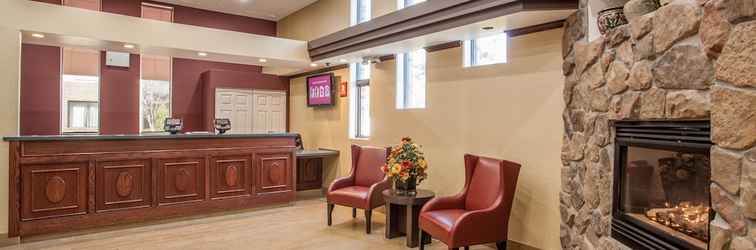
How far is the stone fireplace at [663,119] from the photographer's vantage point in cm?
170

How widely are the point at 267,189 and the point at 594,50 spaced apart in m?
4.62

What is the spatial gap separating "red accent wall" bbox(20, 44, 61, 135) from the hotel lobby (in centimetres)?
2

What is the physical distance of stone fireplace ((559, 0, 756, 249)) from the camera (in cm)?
170

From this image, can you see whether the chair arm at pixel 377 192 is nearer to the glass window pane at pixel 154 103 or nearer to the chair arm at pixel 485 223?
the chair arm at pixel 485 223

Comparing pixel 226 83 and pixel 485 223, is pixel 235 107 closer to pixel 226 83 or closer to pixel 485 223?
pixel 226 83

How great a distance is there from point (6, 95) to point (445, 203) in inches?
179

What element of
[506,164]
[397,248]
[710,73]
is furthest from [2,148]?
[710,73]

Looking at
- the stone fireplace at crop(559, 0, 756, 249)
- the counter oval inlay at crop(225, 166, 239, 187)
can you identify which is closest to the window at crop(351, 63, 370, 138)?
the counter oval inlay at crop(225, 166, 239, 187)

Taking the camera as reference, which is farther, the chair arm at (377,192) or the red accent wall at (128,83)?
the red accent wall at (128,83)

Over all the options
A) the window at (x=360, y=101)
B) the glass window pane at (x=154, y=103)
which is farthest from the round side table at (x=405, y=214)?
the glass window pane at (x=154, y=103)

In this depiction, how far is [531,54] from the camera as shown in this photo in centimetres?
398

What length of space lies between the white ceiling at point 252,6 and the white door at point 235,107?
63.5 inches

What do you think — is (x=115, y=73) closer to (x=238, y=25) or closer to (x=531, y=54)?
(x=238, y=25)

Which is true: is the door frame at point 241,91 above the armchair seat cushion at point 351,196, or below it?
above
